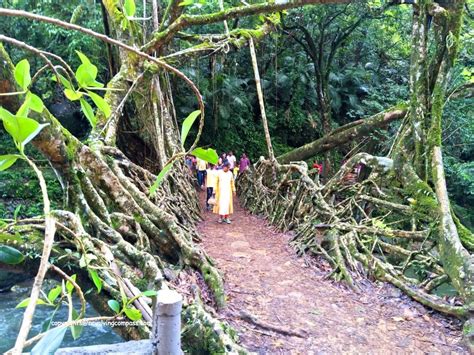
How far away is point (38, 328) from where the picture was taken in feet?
21.1

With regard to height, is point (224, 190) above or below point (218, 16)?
below

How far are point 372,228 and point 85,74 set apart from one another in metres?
4.88

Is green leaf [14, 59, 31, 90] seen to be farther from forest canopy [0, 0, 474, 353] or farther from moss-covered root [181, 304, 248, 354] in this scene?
moss-covered root [181, 304, 248, 354]

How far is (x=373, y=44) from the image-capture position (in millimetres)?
17000

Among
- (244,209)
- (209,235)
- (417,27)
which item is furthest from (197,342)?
(244,209)

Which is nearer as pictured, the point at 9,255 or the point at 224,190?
the point at 9,255

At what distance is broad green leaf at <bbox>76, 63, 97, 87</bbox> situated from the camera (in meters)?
1.17

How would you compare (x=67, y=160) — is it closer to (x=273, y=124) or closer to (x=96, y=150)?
(x=96, y=150)

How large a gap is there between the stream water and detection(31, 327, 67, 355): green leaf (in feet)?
16.4

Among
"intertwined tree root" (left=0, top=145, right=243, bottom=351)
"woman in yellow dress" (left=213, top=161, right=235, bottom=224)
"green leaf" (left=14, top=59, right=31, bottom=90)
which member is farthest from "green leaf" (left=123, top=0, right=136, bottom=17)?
"woman in yellow dress" (left=213, top=161, right=235, bottom=224)

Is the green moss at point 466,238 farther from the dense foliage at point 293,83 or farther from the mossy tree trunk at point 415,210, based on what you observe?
the dense foliage at point 293,83

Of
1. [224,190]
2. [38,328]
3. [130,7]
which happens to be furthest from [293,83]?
[130,7]

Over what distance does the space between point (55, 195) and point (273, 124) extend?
9556 mm

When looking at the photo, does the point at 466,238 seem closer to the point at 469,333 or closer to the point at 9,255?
the point at 469,333
